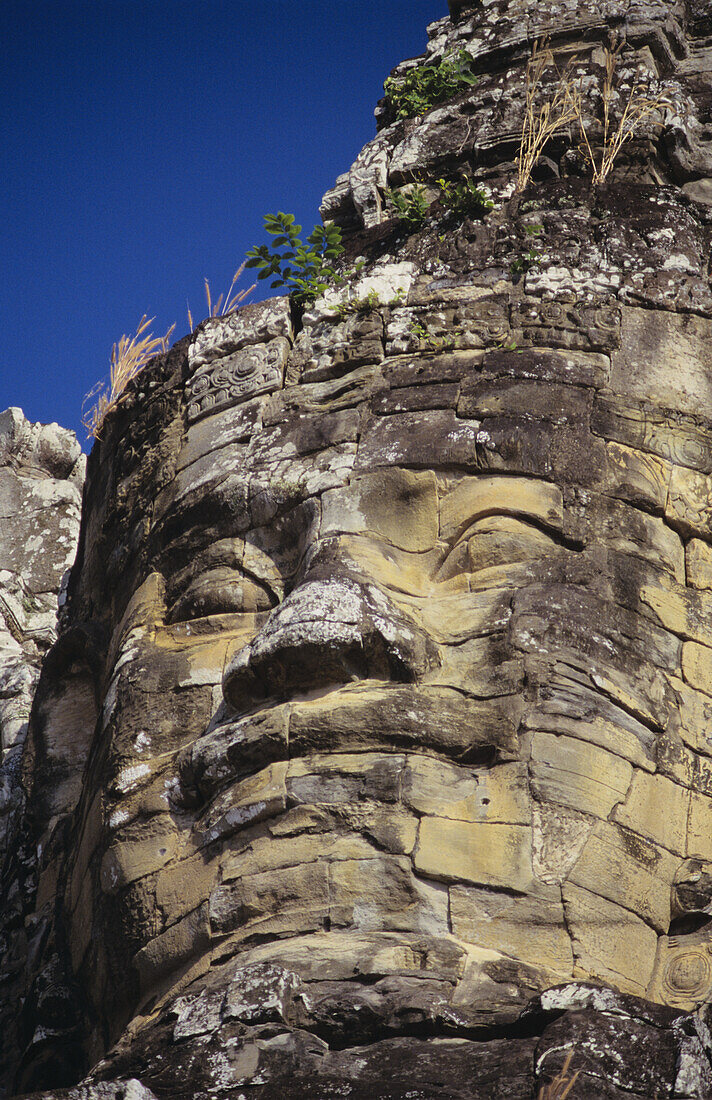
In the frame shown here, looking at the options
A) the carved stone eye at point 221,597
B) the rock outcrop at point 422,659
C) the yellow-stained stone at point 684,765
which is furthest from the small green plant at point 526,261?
the yellow-stained stone at point 684,765

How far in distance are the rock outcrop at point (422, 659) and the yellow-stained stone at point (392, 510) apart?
0.5 inches

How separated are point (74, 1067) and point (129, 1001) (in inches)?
20.3

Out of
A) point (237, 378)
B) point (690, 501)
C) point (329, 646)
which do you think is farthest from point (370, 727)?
point (237, 378)

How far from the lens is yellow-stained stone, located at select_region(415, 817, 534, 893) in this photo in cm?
466

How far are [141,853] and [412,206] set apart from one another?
3.01 meters

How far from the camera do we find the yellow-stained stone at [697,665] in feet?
17.6

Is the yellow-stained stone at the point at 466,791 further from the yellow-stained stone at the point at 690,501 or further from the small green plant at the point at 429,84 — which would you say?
the small green plant at the point at 429,84

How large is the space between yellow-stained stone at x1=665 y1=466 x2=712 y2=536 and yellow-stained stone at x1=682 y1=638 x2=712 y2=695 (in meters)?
0.48

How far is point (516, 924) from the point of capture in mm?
4574

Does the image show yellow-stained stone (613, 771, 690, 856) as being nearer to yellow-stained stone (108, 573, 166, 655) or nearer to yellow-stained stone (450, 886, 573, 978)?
yellow-stained stone (450, 886, 573, 978)

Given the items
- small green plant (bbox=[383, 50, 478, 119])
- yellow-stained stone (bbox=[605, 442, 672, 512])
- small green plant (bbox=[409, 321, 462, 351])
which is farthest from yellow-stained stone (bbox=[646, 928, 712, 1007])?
small green plant (bbox=[383, 50, 478, 119])

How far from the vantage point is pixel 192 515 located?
619 cm

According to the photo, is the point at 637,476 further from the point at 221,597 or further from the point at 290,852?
the point at 290,852

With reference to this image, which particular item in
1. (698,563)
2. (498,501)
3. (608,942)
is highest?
(498,501)
